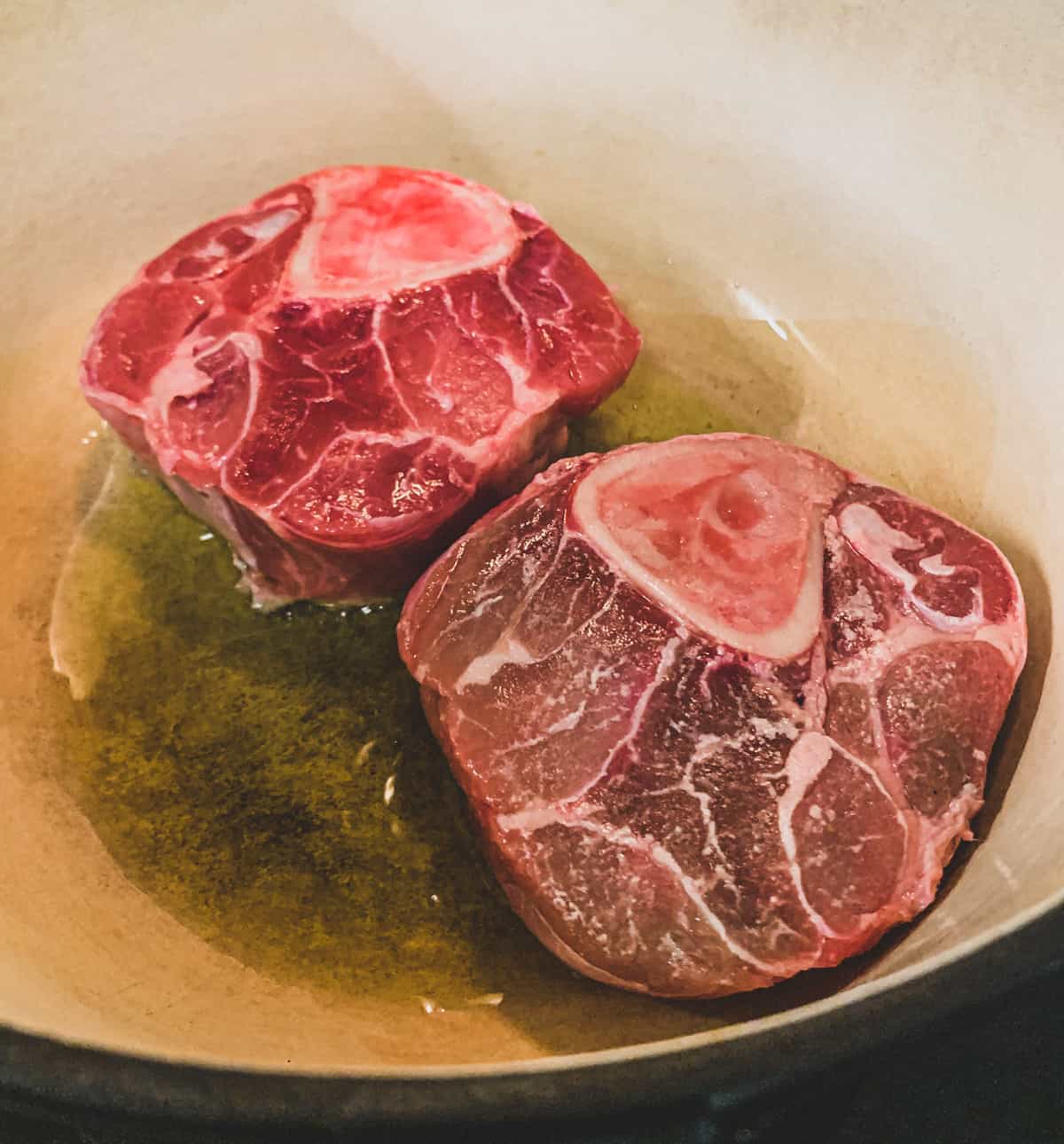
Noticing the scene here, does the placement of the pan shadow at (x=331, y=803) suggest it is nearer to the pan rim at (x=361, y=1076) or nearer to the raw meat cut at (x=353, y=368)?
the raw meat cut at (x=353, y=368)

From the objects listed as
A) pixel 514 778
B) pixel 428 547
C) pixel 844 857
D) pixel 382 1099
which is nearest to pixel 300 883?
pixel 514 778

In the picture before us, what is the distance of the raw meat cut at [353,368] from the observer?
187cm

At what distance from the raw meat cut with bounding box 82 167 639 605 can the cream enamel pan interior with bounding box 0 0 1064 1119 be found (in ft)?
1.62

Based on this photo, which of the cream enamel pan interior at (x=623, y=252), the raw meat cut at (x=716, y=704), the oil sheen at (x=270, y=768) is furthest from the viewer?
the oil sheen at (x=270, y=768)

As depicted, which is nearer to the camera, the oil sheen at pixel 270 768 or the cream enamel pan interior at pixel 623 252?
the cream enamel pan interior at pixel 623 252

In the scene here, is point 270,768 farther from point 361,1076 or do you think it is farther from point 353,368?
point 361,1076

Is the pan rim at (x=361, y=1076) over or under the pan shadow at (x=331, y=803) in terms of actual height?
over

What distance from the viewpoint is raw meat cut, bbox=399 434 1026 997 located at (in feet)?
4.94

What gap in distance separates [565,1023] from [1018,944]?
30.8 inches

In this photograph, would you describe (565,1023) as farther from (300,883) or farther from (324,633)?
(324,633)

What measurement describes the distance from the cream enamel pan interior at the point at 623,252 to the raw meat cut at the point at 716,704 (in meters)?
0.14

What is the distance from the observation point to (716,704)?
Result: 159 cm

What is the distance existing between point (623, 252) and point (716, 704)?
155cm

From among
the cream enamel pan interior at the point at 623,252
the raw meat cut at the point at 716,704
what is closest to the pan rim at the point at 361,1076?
the cream enamel pan interior at the point at 623,252
